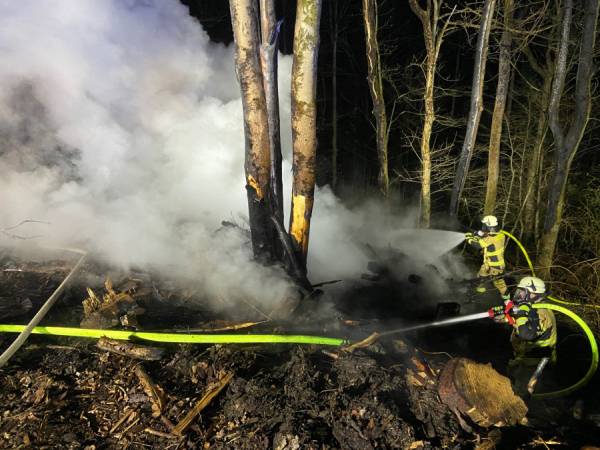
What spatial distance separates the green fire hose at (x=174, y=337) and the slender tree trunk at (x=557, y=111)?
4.46m

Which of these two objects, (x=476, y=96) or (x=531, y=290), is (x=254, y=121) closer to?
(x=531, y=290)

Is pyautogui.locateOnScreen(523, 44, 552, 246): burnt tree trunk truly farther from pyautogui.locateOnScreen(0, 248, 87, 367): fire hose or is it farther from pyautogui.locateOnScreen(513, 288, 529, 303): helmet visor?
pyautogui.locateOnScreen(0, 248, 87, 367): fire hose

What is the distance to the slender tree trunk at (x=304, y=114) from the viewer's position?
518 cm

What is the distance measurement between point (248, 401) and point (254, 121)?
156 inches

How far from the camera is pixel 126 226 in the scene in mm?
6949

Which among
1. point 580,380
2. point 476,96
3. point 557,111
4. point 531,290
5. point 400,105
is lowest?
point 580,380

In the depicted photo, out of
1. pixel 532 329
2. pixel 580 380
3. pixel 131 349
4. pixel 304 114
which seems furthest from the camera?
pixel 304 114

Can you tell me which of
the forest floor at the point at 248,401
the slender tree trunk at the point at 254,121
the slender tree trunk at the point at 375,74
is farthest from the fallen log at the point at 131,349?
the slender tree trunk at the point at 375,74

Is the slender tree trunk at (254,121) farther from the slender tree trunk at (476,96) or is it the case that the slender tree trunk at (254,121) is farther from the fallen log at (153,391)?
the slender tree trunk at (476,96)

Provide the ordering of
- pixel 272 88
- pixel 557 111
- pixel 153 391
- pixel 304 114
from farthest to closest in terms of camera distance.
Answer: pixel 557 111, pixel 272 88, pixel 304 114, pixel 153 391

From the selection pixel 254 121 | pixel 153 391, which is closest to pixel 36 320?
pixel 153 391

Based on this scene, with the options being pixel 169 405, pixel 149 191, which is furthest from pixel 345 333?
pixel 149 191

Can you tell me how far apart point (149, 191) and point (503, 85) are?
940cm

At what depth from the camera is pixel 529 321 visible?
468cm
